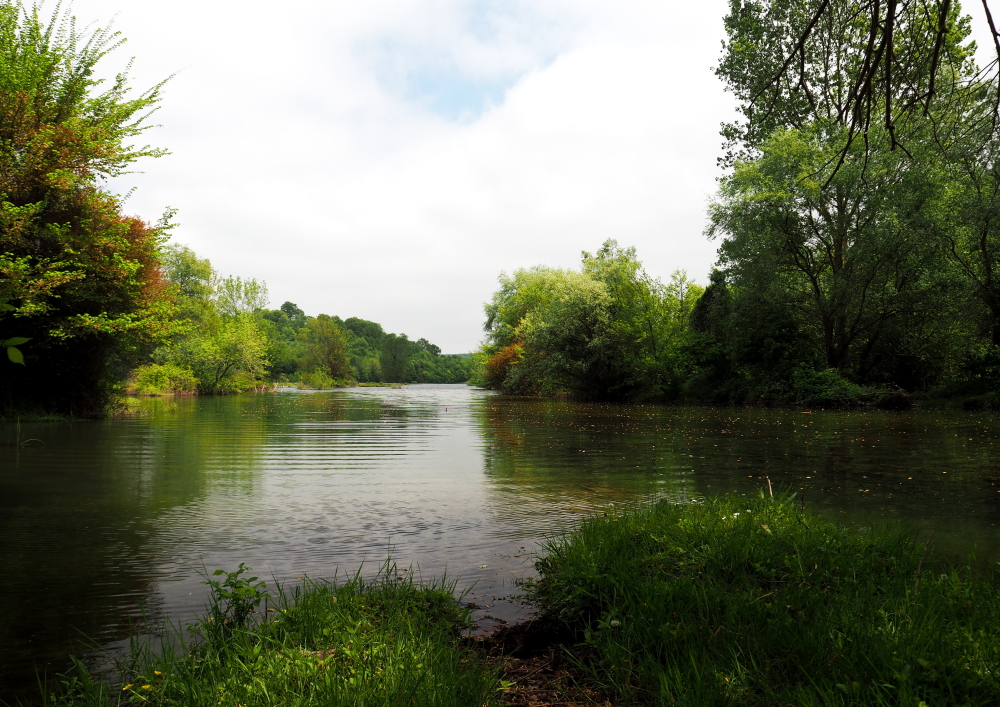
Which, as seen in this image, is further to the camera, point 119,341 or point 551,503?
point 119,341

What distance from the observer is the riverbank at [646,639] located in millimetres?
2688

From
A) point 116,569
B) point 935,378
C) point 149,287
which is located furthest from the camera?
point 935,378

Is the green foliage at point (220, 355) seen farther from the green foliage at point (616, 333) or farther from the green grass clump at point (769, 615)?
the green grass clump at point (769, 615)

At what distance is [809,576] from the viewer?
3809mm

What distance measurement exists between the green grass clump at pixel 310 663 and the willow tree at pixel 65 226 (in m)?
14.9

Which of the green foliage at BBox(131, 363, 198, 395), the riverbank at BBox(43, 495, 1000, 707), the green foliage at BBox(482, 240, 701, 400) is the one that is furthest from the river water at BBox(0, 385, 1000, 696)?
the green foliage at BBox(131, 363, 198, 395)

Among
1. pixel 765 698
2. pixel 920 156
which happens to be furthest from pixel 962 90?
pixel 920 156

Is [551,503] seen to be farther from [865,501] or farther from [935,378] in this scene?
[935,378]

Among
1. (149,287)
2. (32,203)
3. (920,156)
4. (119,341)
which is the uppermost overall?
(920,156)

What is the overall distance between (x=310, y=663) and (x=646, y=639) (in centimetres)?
173

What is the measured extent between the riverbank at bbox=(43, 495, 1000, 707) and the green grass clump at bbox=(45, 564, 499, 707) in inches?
0.4

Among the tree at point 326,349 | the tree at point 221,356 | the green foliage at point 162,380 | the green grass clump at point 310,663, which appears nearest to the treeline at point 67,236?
the green grass clump at point 310,663

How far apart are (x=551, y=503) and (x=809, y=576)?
4.19 meters

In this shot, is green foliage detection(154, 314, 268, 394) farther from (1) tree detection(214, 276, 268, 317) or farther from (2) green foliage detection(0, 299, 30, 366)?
(2) green foliage detection(0, 299, 30, 366)
